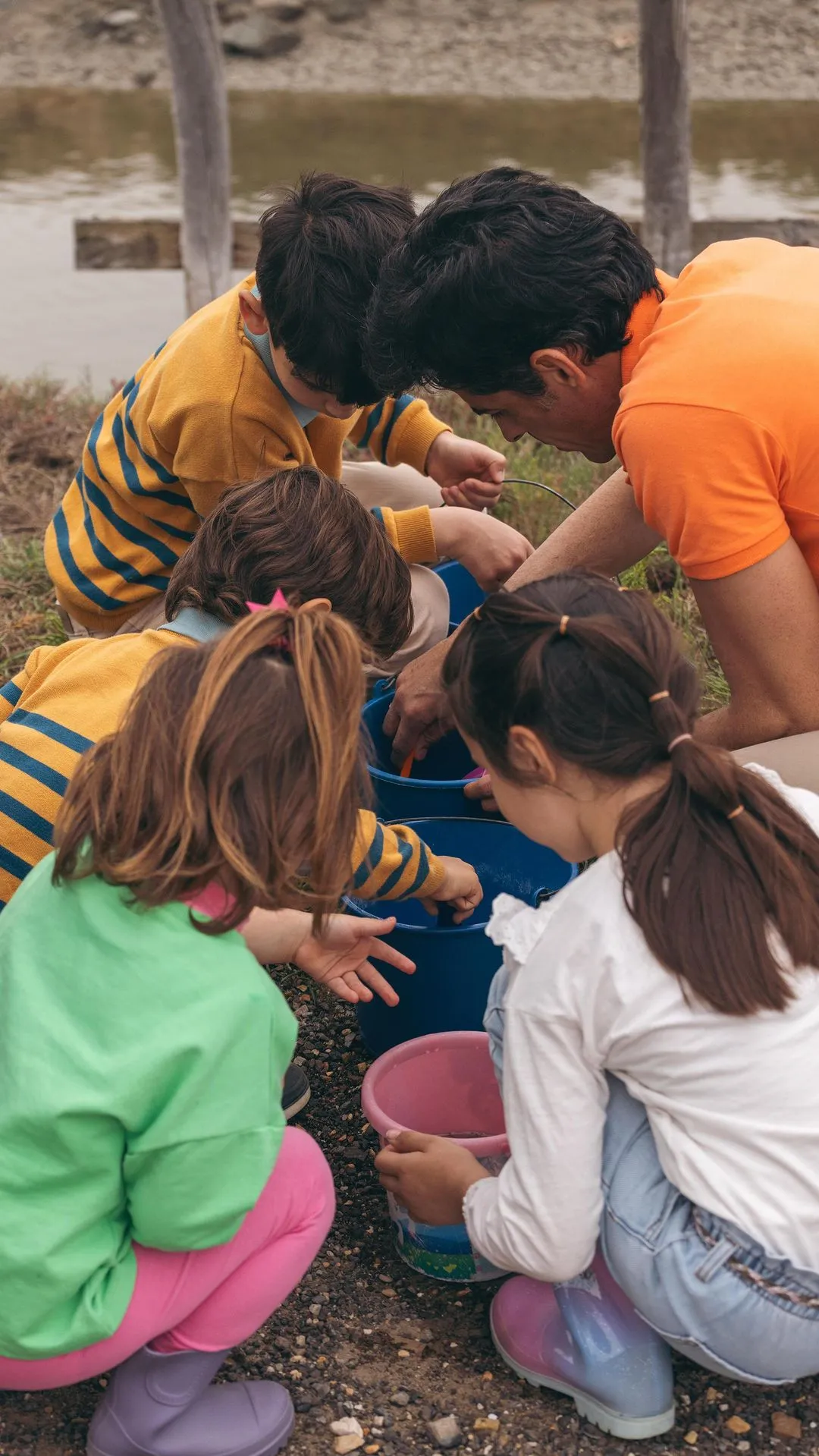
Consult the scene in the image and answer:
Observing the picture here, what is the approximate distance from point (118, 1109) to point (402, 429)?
1831mm

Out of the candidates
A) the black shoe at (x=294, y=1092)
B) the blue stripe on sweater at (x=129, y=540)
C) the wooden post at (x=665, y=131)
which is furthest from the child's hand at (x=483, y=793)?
the wooden post at (x=665, y=131)

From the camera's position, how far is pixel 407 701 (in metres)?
2.26

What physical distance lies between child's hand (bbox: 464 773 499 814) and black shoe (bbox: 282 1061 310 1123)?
449 mm

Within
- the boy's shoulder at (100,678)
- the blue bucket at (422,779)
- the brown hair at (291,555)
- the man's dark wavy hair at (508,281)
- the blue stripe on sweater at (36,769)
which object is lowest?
the blue bucket at (422,779)

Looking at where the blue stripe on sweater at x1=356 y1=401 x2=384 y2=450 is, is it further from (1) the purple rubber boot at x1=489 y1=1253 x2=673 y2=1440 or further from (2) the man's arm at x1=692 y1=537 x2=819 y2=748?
(1) the purple rubber boot at x1=489 y1=1253 x2=673 y2=1440

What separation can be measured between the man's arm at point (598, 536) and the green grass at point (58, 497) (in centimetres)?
58

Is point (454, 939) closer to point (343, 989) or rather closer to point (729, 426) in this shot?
point (343, 989)

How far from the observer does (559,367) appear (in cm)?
201

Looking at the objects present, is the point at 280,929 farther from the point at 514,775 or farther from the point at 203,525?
the point at 203,525

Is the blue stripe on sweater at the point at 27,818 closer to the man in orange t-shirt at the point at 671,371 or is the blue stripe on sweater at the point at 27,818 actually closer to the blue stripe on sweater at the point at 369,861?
the blue stripe on sweater at the point at 369,861

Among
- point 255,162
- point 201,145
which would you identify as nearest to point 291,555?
point 201,145

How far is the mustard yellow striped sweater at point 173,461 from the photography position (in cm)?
243

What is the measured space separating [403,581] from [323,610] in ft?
1.94

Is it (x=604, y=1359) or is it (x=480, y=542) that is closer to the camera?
(x=604, y=1359)
